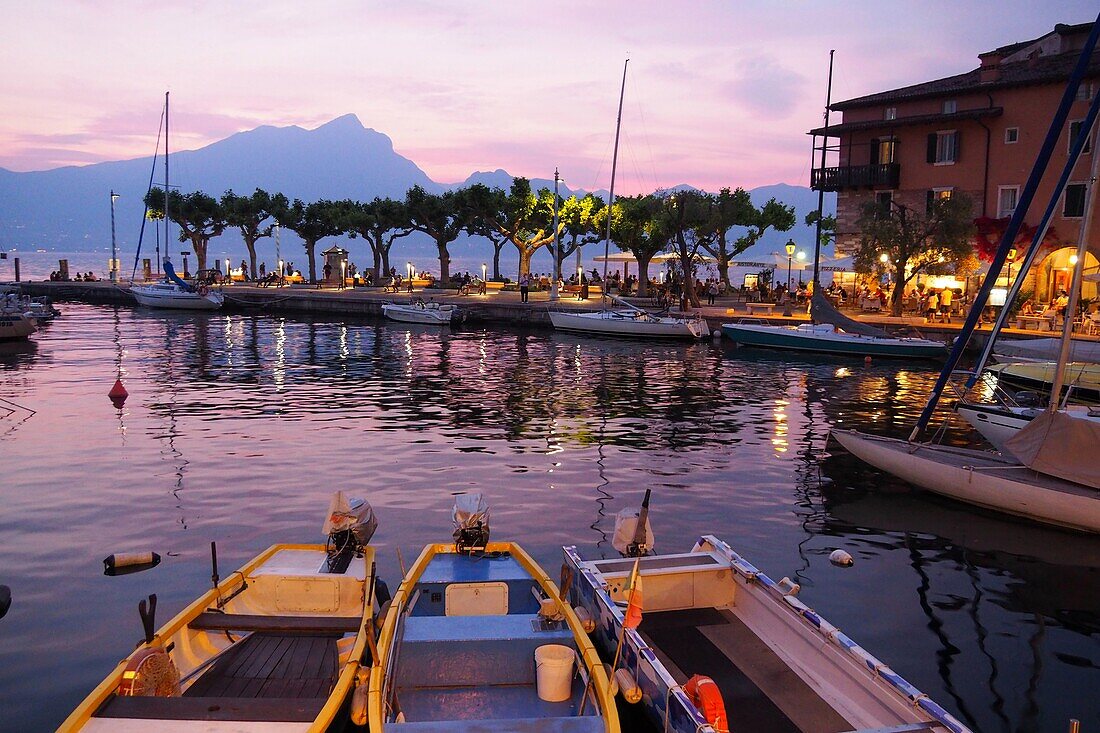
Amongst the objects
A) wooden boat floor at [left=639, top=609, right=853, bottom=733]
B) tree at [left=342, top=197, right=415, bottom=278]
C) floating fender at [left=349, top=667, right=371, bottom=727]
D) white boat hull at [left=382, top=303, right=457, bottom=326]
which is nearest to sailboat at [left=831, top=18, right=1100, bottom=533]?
wooden boat floor at [left=639, top=609, right=853, bottom=733]

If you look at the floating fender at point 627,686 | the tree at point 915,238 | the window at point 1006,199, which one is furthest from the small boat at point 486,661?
the window at point 1006,199

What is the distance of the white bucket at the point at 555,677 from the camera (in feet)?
25.1

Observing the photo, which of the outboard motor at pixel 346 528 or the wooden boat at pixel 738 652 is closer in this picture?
A: the wooden boat at pixel 738 652

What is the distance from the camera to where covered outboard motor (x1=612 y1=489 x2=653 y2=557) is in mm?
10148

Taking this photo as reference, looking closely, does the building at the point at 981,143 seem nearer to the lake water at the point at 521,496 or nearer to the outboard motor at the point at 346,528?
the lake water at the point at 521,496

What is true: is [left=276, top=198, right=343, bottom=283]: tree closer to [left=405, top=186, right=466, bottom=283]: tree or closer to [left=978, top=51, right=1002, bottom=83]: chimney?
[left=405, top=186, right=466, bottom=283]: tree

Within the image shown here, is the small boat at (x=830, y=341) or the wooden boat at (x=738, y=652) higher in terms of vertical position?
the small boat at (x=830, y=341)

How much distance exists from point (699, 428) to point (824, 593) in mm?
11587

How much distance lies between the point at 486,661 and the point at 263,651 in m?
2.28

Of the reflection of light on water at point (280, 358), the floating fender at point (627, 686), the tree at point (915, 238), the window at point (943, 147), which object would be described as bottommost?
the floating fender at point (627, 686)

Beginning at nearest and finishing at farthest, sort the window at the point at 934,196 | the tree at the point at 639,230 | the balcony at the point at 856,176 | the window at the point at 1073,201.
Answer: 1. the window at the point at 1073,201
2. the window at the point at 934,196
3. the balcony at the point at 856,176
4. the tree at the point at 639,230

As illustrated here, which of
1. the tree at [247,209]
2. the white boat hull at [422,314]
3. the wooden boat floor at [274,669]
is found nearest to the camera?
the wooden boat floor at [274,669]

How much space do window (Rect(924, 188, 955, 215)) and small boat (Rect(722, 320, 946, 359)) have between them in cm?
1107

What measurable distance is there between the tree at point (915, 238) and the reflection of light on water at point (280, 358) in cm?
2917
